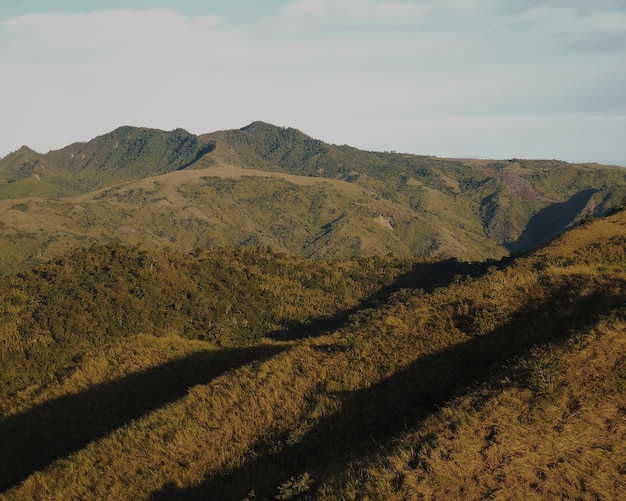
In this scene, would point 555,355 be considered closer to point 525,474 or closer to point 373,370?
point 525,474

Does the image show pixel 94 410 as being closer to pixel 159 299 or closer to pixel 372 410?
pixel 372 410

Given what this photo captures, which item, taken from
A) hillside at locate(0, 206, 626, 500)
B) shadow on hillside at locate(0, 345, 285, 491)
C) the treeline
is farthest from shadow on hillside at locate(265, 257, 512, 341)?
shadow on hillside at locate(0, 345, 285, 491)

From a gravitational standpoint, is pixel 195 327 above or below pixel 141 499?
below

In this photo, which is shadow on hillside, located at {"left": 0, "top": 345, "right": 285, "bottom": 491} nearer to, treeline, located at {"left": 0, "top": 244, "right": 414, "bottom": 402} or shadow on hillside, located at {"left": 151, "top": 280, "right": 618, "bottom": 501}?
shadow on hillside, located at {"left": 151, "top": 280, "right": 618, "bottom": 501}

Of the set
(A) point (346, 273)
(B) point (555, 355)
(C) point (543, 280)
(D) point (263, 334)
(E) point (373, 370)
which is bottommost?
(D) point (263, 334)

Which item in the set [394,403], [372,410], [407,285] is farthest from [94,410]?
[407,285]

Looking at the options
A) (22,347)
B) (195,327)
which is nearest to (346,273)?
(195,327)
